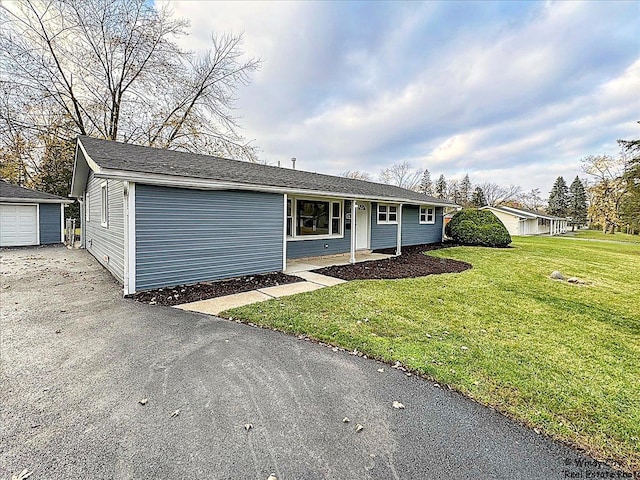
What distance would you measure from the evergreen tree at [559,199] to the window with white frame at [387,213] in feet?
188

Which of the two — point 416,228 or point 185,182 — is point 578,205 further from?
point 185,182

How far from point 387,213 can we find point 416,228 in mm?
2668

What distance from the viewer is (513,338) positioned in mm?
4148

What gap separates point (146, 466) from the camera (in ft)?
6.33

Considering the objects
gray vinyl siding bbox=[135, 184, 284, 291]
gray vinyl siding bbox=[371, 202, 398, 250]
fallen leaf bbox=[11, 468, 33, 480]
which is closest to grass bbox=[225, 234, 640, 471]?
gray vinyl siding bbox=[135, 184, 284, 291]

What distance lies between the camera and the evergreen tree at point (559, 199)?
55.4m

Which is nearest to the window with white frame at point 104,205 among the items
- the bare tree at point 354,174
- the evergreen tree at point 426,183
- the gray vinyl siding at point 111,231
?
the gray vinyl siding at point 111,231

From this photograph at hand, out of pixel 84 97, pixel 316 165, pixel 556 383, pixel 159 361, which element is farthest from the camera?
pixel 316 165

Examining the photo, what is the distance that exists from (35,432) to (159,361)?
1155mm

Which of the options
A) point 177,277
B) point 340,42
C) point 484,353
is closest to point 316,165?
point 340,42

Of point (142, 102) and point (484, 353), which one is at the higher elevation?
point (142, 102)

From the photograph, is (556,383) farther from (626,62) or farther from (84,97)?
(84,97)

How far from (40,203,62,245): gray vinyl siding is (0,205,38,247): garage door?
247mm

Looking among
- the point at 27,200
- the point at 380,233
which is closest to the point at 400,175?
the point at 380,233
